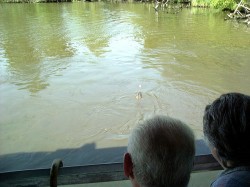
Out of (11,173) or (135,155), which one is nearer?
(135,155)

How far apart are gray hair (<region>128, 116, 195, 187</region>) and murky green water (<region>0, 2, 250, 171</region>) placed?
517 cm

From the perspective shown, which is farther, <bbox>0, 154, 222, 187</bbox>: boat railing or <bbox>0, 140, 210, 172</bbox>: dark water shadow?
<bbox>0, 140, 210, 172</bbox>: dark water shadow

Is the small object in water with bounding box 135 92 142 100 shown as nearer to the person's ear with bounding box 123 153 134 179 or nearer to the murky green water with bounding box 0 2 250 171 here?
the murky green water with bounding box 0 2 250 171

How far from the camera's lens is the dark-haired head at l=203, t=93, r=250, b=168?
1532mm

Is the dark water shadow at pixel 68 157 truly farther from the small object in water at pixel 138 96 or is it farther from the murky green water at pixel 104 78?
the small object in water at pixel 138 96

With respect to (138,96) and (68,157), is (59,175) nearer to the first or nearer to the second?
(68,157)

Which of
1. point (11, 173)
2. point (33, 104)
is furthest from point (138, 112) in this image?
point (11, 173)

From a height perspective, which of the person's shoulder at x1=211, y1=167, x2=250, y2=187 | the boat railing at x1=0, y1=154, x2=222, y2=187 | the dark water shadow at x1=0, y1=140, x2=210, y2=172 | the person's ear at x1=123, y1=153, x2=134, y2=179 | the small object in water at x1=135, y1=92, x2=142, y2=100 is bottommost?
the dark water shadow at x1=0, y1=140, x2=210, y2=172

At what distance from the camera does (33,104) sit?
8312 millimetres

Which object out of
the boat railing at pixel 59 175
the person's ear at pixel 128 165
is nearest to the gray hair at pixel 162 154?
the person's ear at pixel 128 165

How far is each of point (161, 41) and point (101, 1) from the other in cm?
2579

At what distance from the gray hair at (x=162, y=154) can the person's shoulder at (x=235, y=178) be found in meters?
0.32

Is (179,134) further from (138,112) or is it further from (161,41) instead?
(161,41)

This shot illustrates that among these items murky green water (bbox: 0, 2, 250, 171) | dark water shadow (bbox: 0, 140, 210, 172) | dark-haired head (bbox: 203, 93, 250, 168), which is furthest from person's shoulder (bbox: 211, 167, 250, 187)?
murky green water (bbox: 0, 2, 250, 171)
